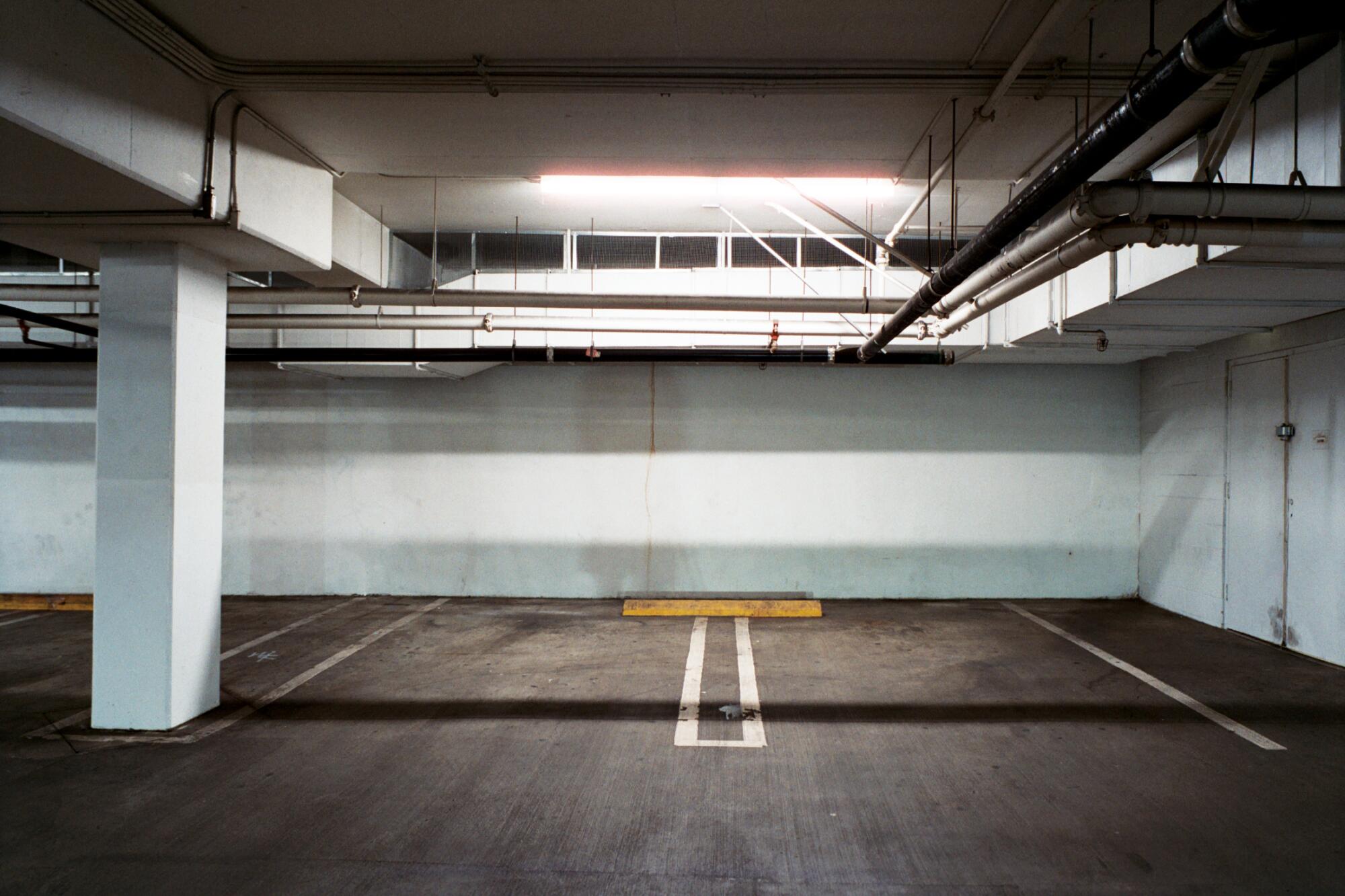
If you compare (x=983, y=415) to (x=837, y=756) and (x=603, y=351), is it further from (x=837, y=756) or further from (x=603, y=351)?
(x=837, y=756)

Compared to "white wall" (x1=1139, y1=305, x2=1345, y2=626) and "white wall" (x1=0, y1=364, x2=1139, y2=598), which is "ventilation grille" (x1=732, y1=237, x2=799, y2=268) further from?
"white wall" (x1=1139, y1=305, x2=1345, y2=626)

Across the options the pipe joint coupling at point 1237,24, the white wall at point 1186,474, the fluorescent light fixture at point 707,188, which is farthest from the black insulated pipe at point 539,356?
the pipe joint coupling at point 1237,24

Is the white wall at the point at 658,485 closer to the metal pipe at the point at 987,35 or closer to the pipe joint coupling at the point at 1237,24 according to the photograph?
the metal pipe at the point at 987,35

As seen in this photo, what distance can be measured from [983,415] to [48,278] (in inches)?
426

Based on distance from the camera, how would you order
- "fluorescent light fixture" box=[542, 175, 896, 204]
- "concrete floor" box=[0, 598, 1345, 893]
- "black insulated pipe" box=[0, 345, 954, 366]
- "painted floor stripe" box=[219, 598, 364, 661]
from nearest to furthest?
"concrete floor" box=[0, 598, 1345, 893] → "fluorescent light fixture" box=[542, 175, 896, 204] → "painted floor stripe" box=[219, 598, 364, 661] → "black insulated pipe" box=[0, 345, 954, 366]

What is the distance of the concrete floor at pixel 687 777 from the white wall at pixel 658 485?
2199 mm

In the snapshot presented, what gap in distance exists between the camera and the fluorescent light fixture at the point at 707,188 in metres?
5.36

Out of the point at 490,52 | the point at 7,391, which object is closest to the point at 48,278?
the point at 7,391

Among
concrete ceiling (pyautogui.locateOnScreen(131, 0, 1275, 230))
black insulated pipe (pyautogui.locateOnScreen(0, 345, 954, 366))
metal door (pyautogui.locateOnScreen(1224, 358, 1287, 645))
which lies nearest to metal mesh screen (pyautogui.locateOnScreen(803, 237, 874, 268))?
black insulated pipe (pyautogui.locateOnScreen(0, 345, 954, 366))

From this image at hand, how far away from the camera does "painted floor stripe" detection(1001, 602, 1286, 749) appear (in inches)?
168

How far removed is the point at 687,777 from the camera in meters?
3.78

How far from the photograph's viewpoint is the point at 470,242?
7.50 m

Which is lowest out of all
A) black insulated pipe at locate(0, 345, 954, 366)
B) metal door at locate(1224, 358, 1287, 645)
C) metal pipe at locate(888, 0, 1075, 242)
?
metal door at locate(1224, 358, 1287, 645)

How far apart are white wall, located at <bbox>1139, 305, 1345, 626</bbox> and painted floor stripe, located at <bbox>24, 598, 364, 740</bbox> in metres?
9.33
